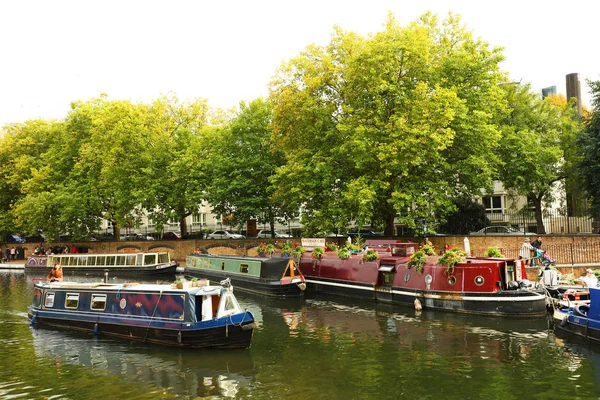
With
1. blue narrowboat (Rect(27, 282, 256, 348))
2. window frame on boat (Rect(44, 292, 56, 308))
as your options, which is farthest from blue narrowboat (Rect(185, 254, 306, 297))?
window frame on boat (Rect(44, 292, 56, 308))

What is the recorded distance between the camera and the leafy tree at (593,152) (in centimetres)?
3225

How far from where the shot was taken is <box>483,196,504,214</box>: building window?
163 ft

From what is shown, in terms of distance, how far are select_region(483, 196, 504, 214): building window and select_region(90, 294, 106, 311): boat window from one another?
127 ft

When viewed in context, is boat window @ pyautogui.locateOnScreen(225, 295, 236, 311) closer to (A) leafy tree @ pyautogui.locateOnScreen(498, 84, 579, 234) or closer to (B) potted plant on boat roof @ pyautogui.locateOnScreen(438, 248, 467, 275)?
(B) potted plant on boat roof @ pyautogui.locateOnScreen(438, 248, 467, 275)

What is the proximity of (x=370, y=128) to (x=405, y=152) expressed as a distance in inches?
101

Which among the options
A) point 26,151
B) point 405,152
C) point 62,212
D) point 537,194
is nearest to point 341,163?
point 405,152

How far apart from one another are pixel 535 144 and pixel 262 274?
20.7 meters

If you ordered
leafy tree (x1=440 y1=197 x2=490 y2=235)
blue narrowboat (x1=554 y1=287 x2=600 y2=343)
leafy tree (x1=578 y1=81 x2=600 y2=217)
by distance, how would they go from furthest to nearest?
leafy tree (x1=440 y1=197 x2=490 y2=235)
leafy tree (x1=578 y1=81 x2=600 y2=217)
blue narrowboat (x1=554 y1=287 x2=600 y2=343)

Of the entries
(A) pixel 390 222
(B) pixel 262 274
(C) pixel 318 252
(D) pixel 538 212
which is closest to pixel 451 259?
(C) pixel 318 252

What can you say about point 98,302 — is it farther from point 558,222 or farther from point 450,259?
point 558,222

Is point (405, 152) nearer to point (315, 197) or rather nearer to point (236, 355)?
point (315, 197)

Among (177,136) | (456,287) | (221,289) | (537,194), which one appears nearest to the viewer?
(221,289)

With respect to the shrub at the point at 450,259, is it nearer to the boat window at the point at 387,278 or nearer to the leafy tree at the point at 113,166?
the boat window at the point at 387,278

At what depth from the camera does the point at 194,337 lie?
17.6 m
